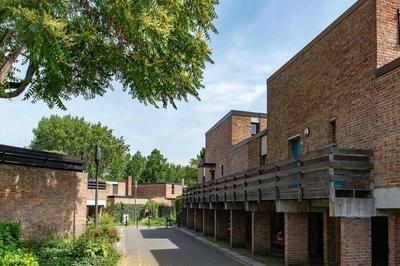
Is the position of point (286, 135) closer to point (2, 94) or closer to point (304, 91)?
point (304, 91)

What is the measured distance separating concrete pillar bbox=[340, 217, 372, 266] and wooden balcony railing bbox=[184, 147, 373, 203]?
0.76 meters

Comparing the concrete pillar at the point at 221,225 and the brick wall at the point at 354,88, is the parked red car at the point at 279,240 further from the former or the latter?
the brick wall at the point at 354,88

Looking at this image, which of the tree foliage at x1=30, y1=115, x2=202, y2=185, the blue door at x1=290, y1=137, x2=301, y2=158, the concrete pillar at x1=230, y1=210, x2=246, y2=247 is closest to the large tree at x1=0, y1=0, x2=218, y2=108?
the blue door at x1=290, y1=137, x2=301, y2=158

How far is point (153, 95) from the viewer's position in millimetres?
12109

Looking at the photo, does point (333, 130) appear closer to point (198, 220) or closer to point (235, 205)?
point (235, 205)

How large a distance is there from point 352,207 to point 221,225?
701 inches

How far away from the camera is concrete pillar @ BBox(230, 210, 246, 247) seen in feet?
76.8

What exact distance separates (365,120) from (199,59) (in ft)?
16.8

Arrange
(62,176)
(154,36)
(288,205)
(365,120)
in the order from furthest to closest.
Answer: (62,176) < (288,205) < (365,120) < (154,36)

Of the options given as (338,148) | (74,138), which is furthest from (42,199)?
(74,138)

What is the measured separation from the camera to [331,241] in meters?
16.0

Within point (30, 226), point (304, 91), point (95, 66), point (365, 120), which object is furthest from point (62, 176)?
point (365, 120)

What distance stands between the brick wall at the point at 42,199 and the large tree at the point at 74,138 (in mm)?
44945

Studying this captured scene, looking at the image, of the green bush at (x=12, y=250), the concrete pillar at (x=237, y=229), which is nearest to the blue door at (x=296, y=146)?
the concrete pillar at (x=237, y=229)
